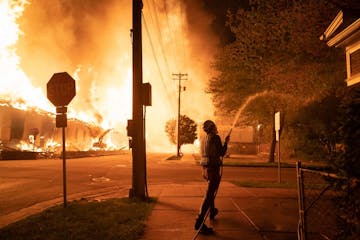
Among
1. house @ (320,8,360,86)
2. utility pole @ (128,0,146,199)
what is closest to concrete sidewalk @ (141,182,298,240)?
utility pole @ (128,0,146,199)

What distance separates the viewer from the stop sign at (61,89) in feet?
28.0

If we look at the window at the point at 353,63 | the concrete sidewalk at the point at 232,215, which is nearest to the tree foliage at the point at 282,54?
the window at the point at 353,63

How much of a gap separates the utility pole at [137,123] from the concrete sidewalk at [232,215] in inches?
29.5

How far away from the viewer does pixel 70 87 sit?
8586mm

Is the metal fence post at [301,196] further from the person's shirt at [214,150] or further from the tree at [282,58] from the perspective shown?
the tree at [282,58]

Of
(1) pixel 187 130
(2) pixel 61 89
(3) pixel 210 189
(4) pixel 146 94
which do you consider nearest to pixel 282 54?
(4) pixel 146 94

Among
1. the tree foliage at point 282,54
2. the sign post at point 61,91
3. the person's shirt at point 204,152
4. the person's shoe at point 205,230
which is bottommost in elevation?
the person's shoe at point 205,230

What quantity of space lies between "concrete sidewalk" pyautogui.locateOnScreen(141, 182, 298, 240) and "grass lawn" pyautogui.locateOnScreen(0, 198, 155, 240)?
0.31 m

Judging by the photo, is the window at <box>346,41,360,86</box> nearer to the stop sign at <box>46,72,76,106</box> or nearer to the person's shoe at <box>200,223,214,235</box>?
the person's shoe at <box>200,223,214,235</box>

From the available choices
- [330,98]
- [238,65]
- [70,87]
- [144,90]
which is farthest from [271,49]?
[70,87]

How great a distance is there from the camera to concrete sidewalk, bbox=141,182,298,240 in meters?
6.00

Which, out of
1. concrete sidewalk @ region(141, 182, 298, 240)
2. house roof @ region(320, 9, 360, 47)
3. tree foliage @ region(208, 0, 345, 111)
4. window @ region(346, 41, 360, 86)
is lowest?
concrete sidewalk @ region(141, 182, 298, 240)

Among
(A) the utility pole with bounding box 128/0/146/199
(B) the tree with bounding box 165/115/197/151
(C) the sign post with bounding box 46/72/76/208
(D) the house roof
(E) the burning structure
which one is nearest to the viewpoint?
(C) the sign post with bounding box 46/72/76/208

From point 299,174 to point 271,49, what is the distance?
21.2 m
